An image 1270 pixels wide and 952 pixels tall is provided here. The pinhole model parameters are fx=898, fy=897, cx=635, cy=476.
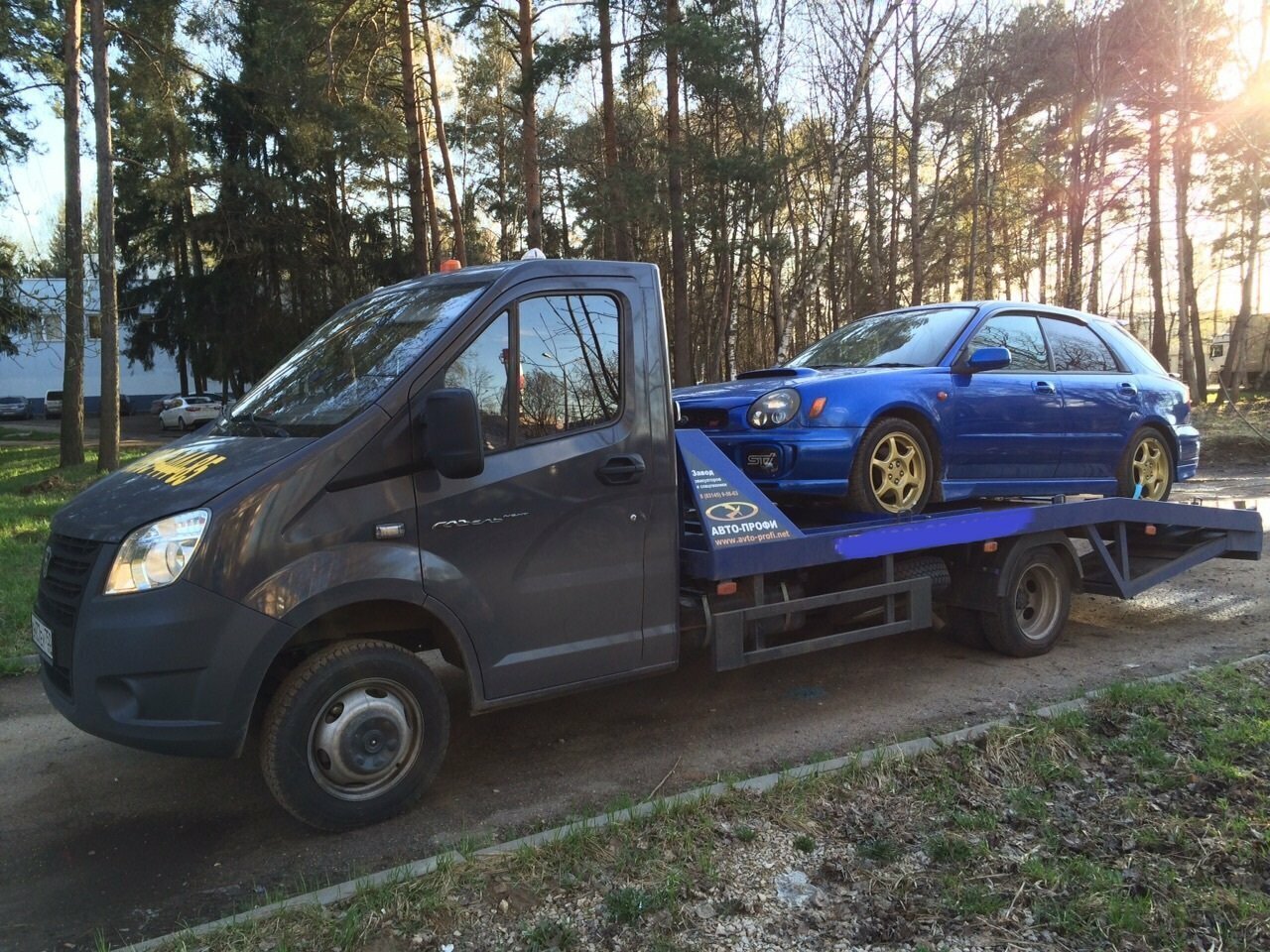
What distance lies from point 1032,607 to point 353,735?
4.83m

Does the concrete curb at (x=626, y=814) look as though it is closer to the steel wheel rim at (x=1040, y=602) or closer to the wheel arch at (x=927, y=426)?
the steel wheel rim at (x=1040, y=602)

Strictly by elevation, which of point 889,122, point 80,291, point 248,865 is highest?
point 889,122

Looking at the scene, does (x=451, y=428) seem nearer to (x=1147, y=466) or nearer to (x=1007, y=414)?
(x=1007, y=414)

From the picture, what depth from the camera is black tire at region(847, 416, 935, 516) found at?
212 inches

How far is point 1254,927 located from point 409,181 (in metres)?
21.9

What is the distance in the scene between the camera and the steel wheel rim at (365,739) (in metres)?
3.62

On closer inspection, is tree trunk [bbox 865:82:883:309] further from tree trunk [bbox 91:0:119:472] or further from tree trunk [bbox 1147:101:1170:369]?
tree trunk [bbox 91:0:119:472]

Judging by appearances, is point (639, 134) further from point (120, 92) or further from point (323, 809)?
point (323, 809)

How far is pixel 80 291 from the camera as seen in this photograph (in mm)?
16219

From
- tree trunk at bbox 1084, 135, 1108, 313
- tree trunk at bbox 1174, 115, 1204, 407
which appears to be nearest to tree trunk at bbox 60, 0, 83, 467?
tree trunk at bbox 1084, 135, 1108, 313

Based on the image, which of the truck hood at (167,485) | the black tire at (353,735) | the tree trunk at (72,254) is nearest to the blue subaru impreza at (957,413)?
the black tire at (353,735)

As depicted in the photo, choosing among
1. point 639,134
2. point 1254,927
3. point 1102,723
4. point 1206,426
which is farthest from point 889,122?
point 1254,927

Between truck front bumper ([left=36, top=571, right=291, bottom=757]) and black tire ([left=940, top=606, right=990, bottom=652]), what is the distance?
4605mm

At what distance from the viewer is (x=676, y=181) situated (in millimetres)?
20031
